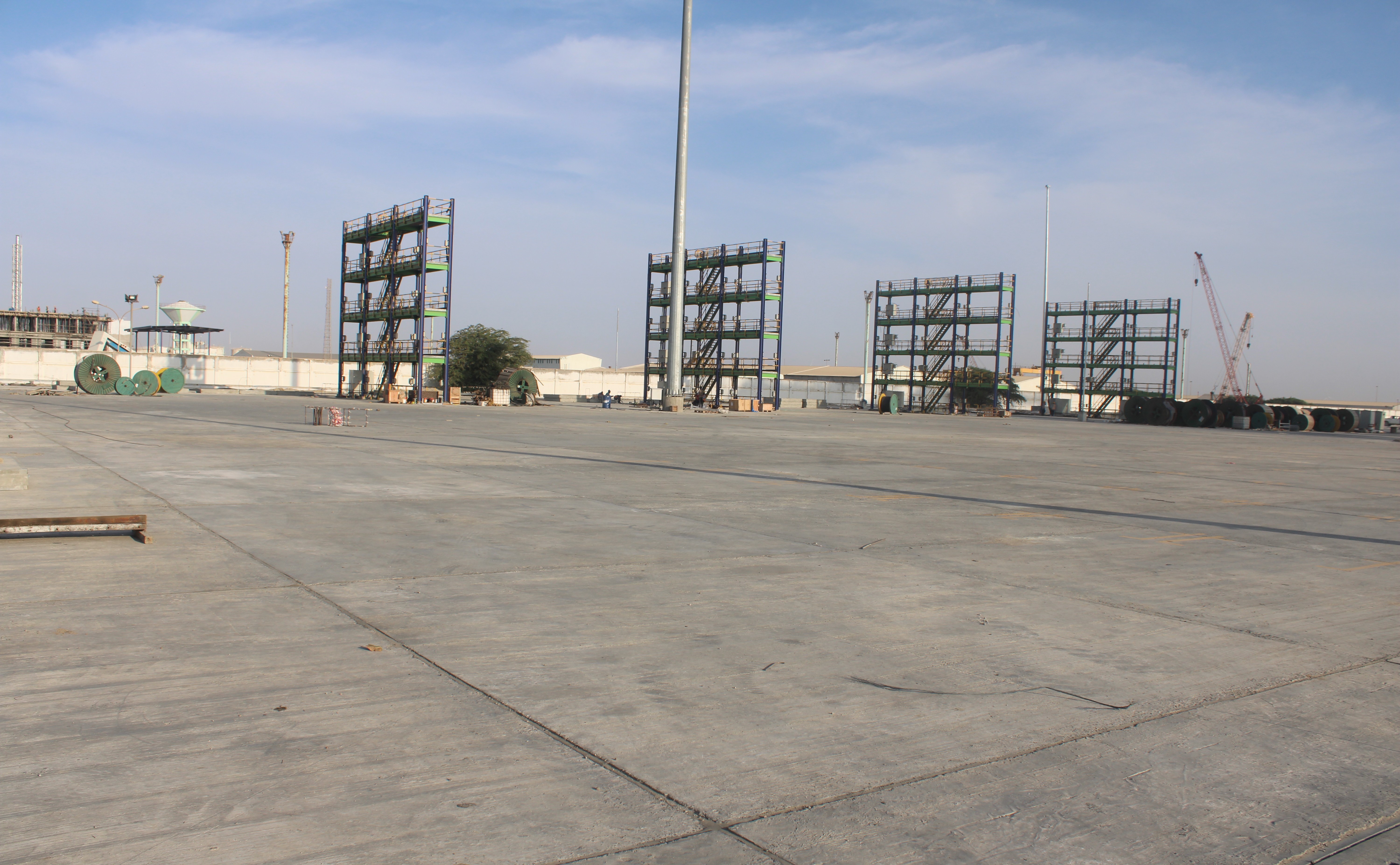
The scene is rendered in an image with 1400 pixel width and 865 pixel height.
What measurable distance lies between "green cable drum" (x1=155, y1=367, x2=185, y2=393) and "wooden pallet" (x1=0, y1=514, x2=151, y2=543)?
60932 mm

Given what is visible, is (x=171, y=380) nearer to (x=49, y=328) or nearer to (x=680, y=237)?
(x=680, y=237)

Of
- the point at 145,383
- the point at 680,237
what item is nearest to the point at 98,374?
the point at 145,383

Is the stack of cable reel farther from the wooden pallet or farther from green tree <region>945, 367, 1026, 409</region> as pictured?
green tree <region>945, 367, 1026, 409</region>

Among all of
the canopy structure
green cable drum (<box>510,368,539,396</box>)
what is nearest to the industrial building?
the canopy structure

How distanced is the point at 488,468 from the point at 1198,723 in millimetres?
14321

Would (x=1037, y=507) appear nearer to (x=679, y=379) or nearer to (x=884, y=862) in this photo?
(x=884, y=862)

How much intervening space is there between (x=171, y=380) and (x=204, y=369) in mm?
18176

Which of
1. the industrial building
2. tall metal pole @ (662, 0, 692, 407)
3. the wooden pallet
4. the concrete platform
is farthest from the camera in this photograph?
the industrial building

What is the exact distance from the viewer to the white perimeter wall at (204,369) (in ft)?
251

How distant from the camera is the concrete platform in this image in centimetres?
354

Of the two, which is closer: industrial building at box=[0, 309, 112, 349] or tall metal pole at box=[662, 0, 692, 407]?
tall metal pole at box=[662, 0, 692, 407]

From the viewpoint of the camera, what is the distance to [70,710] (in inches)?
178

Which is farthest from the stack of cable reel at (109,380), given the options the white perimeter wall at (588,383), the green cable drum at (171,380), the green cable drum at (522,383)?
the white perimeter wall at (588,383)

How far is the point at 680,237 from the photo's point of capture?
57.3 metres
